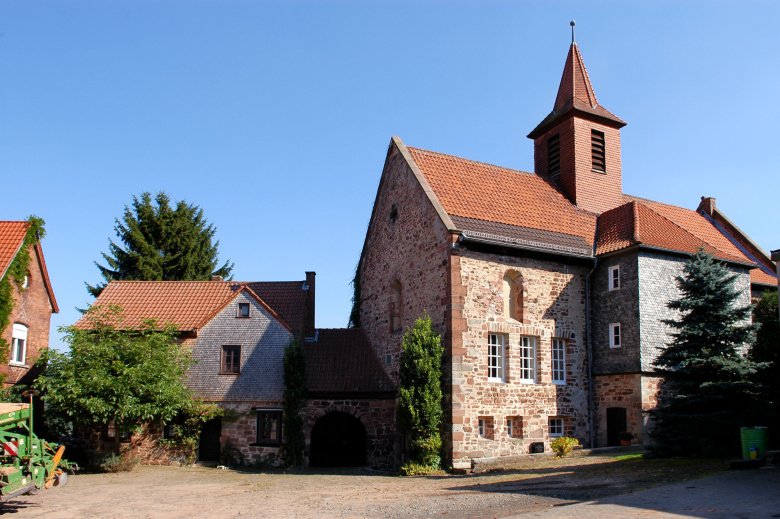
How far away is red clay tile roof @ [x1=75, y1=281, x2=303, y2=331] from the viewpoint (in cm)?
2712

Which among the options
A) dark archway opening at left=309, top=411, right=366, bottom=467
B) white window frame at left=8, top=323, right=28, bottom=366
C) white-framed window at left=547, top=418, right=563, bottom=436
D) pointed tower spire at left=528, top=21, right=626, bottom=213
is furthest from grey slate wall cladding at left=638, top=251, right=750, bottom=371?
white window frame at left=8, top=323, right=28, bottom=366

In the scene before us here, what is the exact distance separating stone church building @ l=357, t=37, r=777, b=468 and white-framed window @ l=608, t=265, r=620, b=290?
0.03 m

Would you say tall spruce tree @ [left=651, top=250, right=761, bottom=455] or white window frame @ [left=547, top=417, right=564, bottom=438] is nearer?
tall spruce tree @ [left=651, top=250, right=761, bottom=455]

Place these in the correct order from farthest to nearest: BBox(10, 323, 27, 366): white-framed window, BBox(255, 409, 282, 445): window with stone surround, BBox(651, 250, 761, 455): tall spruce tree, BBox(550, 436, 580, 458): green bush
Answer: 1. BBox(10, 323, 27, 366): white-framed window
2. BBox(255, 409, 282, 445): window with stone surround
3. BBox(550, 436, 580, 458): green bush
4. BBox(651, 250, 761, 455): tall spruce tree

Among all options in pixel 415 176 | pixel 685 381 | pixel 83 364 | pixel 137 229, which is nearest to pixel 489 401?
pixel 685 381

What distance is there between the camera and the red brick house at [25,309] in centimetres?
2589

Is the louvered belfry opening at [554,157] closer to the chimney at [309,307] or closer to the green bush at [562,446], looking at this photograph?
the chimney at [309,307]

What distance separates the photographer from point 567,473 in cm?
1786

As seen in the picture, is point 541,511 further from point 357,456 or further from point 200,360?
point 200,360

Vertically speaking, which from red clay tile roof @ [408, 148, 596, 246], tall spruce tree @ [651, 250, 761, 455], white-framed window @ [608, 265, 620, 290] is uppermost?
red clay tile roof @ [408, 148, 596, 246]

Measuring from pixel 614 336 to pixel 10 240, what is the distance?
2220 cm

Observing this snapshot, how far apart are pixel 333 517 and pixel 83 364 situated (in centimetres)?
1454

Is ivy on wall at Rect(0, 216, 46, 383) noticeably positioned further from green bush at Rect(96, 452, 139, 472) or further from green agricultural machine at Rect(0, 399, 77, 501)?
green agricultural machine at Rect(0, 399, 77, 501)

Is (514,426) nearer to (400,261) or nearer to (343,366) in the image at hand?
(343,366)
